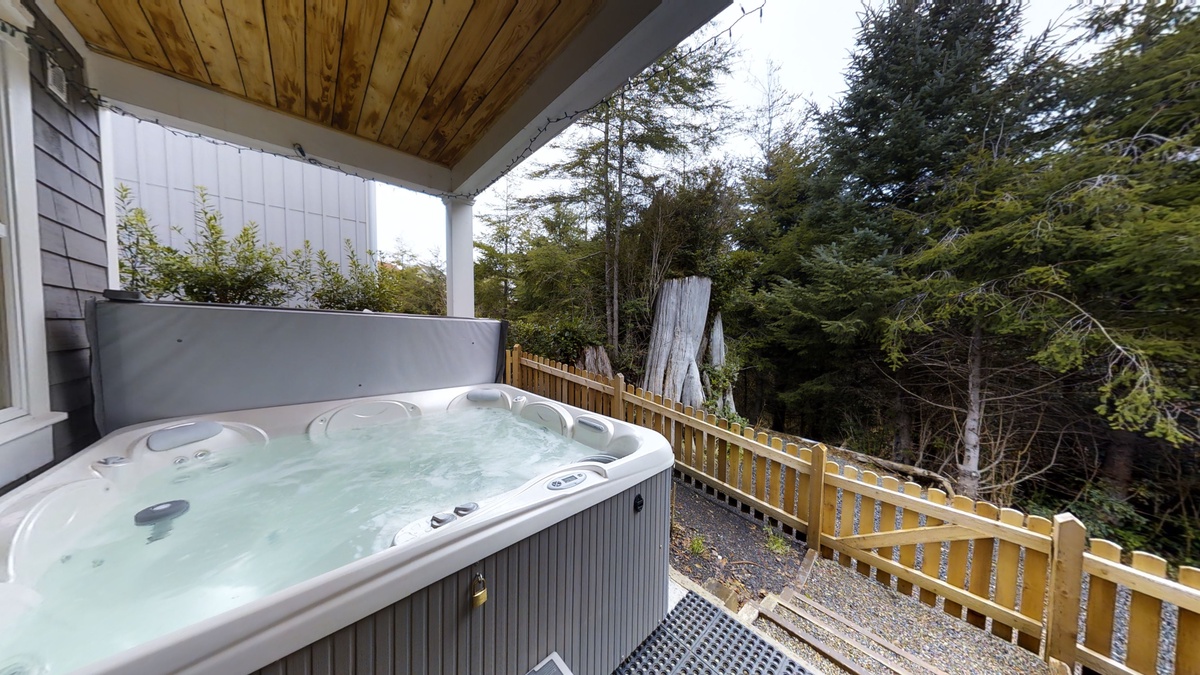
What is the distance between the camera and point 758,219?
16.7ft

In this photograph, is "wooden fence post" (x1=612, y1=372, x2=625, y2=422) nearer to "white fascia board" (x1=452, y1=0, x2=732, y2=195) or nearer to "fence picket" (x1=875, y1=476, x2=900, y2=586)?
"fence picket" (x1=875, y1=476, x2=900, y2=586)

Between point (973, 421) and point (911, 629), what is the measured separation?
9.77 feet

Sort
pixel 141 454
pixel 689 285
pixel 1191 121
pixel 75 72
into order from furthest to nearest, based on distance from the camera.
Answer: pixel 689 285, pixel 1191 121, pixel 75 72, pixel 141 454

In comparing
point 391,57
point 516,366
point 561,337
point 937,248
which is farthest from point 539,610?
Answer: point 937,248

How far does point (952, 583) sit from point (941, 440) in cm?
291

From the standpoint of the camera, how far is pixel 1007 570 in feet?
5.19

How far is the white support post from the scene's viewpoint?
3218 millimetres

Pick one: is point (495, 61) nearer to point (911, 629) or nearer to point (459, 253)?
point (459, 253)

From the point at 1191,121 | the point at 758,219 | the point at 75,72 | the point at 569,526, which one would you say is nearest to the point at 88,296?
the point at 75,72

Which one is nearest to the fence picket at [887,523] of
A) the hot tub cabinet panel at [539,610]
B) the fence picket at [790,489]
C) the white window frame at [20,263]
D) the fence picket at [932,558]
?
the fence picket at [932,558]

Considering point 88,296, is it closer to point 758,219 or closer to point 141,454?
point 141,454

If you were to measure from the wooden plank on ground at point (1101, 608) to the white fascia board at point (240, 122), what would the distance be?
4.29 m

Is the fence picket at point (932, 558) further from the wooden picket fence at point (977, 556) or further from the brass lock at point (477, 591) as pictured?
the brass lock at point (477, 591)

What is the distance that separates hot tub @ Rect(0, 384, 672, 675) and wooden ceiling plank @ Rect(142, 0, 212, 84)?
185cm
